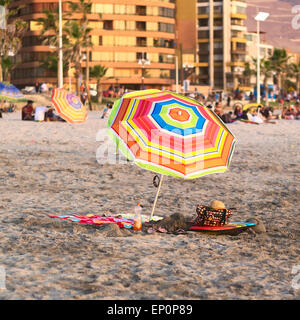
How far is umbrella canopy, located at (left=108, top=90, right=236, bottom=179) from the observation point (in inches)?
252

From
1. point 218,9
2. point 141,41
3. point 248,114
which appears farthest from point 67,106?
point 218,9

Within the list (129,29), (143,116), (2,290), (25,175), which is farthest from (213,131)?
(129,29)

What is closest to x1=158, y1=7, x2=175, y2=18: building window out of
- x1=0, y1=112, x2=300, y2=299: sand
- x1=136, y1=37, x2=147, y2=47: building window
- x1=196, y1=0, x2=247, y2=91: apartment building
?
x1=136, y1=37, x2=147, y2=47: building window

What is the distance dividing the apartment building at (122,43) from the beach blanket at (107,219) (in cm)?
8467

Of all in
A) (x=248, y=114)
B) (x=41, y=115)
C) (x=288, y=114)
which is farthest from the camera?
(x=288, y=114)

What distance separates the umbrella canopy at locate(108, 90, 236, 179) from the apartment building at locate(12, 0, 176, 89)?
8540 centimetres

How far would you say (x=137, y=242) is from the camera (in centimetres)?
645

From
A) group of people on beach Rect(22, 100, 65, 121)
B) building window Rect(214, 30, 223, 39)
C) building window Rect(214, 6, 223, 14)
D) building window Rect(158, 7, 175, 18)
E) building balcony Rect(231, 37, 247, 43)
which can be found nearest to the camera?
group of people on beach Rect(22, 100, 65, 121)

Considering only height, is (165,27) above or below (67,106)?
above

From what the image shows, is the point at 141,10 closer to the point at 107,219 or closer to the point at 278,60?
the point at 278,60

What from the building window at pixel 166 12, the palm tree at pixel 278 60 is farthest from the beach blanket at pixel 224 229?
the palm tree at pixel 278 60

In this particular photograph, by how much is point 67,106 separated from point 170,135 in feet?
66.4

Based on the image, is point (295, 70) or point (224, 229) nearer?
point (224, 229)

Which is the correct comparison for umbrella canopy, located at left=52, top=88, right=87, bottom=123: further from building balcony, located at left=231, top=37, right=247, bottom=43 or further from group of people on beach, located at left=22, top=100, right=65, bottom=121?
building balcony, located at left=231, top=37, right=247, bottom=43
